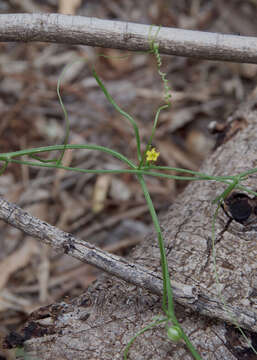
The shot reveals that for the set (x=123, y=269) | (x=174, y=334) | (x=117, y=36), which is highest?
A: (x=117, y=36)

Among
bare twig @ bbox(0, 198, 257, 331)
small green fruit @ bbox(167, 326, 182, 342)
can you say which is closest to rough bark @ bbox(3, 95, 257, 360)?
bare twig @ bbox(0, 198, 257, 331)

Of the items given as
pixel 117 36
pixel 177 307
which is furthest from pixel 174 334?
pixel 117 36

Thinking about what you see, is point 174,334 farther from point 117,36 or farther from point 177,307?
point 117,36

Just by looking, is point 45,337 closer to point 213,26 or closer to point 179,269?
point 179,269

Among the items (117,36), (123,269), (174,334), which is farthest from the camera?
(117,36)

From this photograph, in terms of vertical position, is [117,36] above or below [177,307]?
above

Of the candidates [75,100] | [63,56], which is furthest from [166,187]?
[63,56]
